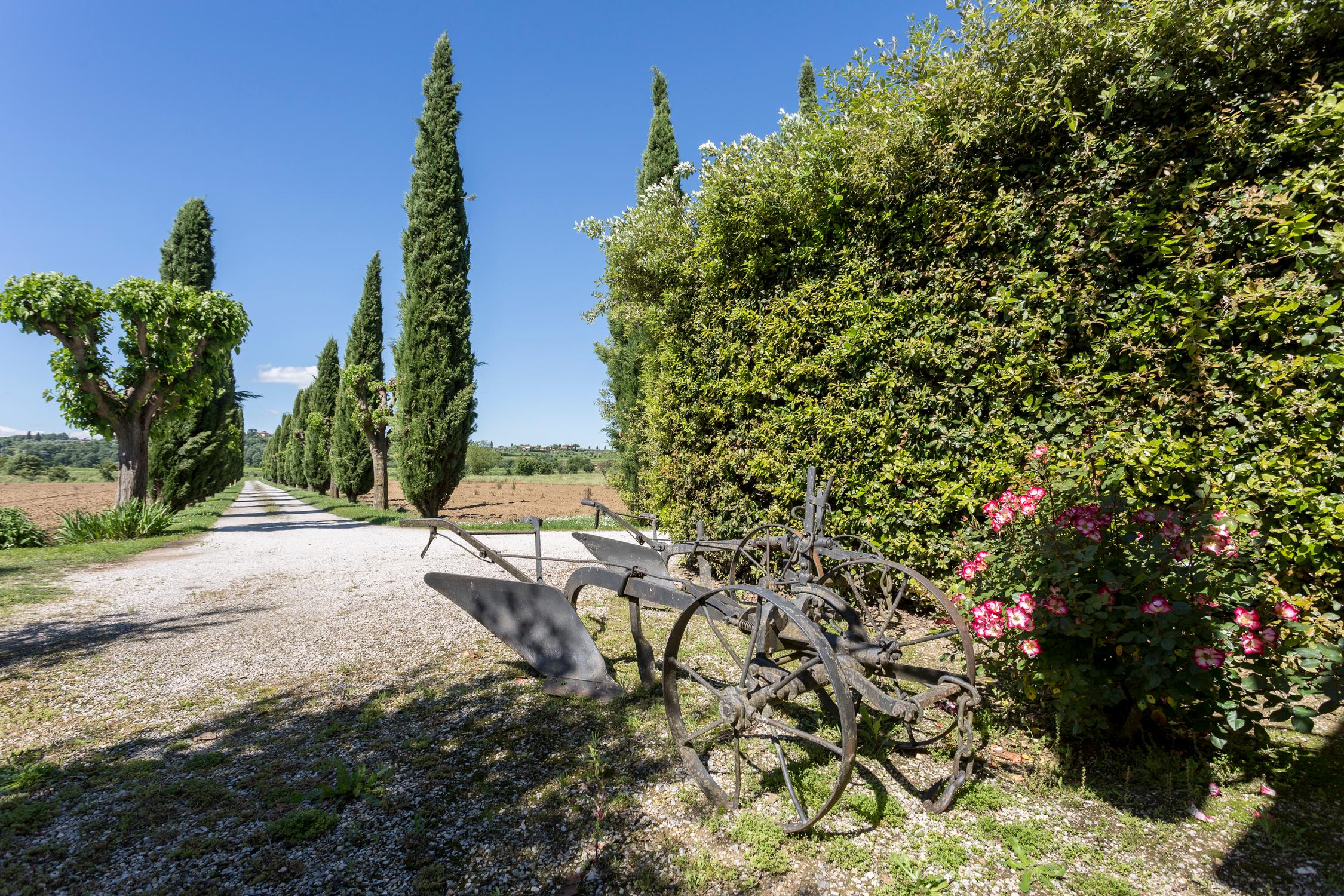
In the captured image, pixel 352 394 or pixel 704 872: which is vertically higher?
pixel 352 394

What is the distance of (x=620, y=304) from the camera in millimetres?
9750

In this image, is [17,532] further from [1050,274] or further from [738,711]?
[1050,274]

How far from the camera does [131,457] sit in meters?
11.0

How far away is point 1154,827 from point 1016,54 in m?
4.49

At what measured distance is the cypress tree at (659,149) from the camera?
13.1 metres

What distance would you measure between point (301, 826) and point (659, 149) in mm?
13892

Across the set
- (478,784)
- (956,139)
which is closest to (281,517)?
(478,784)

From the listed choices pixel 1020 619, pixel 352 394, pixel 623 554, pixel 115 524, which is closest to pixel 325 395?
pixel 352 394

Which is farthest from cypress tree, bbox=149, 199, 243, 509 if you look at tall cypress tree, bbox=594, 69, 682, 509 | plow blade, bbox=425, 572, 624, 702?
plow blade, bbox=425, 572, 624, 702

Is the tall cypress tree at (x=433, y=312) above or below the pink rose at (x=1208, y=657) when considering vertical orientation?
above

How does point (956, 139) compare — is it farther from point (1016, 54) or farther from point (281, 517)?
point (281, 517)

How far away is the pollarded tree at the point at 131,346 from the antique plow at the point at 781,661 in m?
11.0

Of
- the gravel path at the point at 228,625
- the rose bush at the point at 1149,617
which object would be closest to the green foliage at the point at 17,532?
the gravel path at the point at 228,625

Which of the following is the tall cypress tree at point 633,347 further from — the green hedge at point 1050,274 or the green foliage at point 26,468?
the green foliage at point 26,468
